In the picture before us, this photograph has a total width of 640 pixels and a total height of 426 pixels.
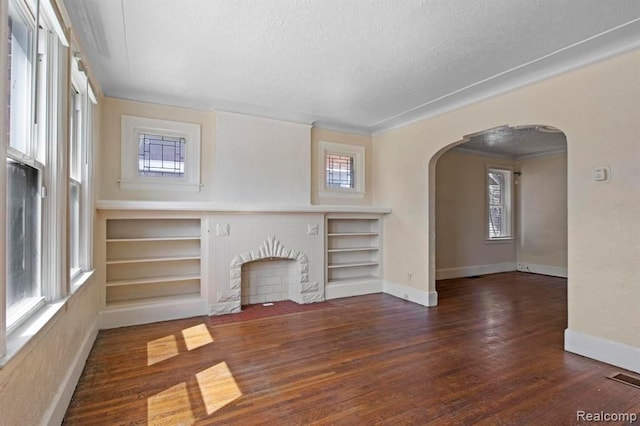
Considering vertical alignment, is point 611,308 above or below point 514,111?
below

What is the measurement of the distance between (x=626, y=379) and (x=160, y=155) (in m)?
5.24

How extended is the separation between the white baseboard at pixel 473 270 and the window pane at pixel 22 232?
20.7 ft

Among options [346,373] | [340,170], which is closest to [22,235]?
[346,373]

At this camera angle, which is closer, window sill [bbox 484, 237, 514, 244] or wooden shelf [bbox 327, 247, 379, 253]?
wooden shelf [bbox 327, 247, 379, 253]

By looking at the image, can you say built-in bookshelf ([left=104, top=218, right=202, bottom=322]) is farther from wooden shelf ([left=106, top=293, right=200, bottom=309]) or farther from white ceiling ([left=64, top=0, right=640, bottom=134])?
white ceiling ([left=64, top=0, right=640, bottom=134])

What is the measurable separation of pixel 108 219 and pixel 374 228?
3.94 metres

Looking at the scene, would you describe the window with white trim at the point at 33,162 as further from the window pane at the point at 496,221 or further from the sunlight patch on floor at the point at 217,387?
the window pane at the point at 496,221

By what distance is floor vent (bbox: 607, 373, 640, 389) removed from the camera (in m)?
2.57

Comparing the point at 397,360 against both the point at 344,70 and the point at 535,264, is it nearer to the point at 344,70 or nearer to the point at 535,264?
the point at 344,70

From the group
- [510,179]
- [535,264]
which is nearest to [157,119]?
[510,179]

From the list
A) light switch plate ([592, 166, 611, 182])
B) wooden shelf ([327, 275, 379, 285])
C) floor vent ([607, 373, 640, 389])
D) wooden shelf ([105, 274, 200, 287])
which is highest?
light switch plate ([592, 166, 611, 182])

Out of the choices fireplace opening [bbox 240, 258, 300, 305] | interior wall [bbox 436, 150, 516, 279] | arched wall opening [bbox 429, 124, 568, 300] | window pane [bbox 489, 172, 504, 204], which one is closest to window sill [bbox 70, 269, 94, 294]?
fireplace opening [bbox 240, 258, 300, 305]

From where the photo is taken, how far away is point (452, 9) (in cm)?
236

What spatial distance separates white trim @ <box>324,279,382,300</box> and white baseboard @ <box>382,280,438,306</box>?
17cm
